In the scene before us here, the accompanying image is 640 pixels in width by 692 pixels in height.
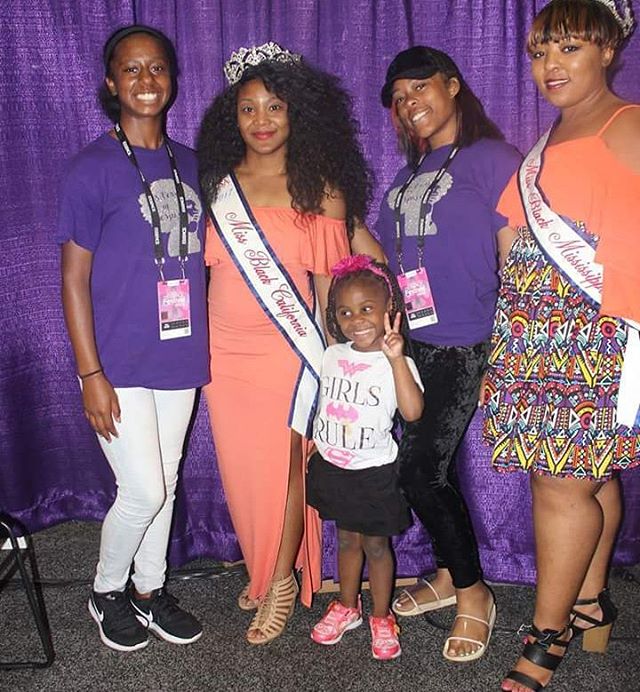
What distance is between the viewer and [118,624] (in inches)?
78.3

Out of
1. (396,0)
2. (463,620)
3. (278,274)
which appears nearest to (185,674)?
(463,620)

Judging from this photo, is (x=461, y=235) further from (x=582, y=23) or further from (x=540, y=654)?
(x=540, y=654)

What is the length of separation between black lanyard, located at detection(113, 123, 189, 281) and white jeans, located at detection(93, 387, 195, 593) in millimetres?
340

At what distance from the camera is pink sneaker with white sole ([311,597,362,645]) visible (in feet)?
6.61

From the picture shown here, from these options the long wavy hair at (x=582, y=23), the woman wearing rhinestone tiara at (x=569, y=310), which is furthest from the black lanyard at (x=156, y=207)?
the long wavy hair at (x=582, y=23)

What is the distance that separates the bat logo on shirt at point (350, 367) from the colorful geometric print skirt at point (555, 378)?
327mm

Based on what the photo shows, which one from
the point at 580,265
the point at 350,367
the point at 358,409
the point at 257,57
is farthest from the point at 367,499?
the point at 257,57

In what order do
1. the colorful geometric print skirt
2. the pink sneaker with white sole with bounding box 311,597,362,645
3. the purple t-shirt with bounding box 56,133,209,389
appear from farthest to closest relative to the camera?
the pink sneaker with white sole with bounding box 311,597,362,645
the purple t-shirt with bounding box 56,133,209,389
the colorful geometric print skirt

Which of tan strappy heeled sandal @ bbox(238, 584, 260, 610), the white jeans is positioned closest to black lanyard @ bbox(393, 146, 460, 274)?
the white jeans

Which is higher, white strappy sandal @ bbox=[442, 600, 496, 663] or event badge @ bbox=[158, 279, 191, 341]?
event badge @ bbox=[158, 279, 191, 341]

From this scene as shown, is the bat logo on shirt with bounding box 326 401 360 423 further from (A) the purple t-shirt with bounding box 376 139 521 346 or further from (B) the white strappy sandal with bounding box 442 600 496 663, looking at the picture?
(B) the white strappy sandal with bounding box 442 600 496 663

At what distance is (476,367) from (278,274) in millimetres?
561

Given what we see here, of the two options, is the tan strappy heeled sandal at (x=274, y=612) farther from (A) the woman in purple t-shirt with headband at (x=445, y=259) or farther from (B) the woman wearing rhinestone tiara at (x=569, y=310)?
(B) the woman wearing rhinestone tiara at (x=569, y=310)

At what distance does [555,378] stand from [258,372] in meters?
0.75
